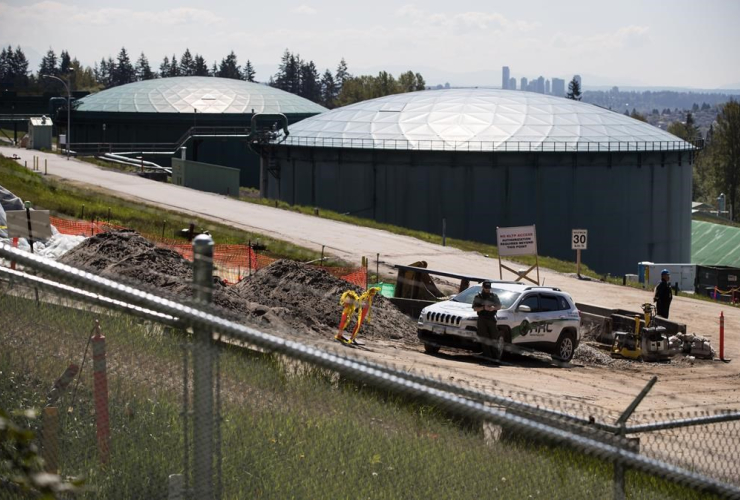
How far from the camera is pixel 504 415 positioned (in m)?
5.26

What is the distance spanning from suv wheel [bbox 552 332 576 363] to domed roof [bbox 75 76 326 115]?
241 ft

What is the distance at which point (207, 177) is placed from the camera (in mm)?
62031

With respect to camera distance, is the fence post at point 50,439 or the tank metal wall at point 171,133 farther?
the tank metal wall at point 171,133

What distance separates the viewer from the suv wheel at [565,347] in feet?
70.7

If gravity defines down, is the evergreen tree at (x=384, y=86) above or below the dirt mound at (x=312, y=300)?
above

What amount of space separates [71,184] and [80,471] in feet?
163

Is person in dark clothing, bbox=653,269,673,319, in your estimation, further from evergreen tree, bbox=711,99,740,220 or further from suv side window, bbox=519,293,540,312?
evergreen tree, bbox=711,99,740,220

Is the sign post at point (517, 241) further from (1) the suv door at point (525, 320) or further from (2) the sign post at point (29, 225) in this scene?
(2) the sign post at point (29, 225)

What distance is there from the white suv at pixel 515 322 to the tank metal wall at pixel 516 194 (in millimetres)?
31564

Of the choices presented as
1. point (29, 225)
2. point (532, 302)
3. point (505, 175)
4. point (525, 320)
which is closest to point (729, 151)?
point (505, 175)

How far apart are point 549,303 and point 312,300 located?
205 inches

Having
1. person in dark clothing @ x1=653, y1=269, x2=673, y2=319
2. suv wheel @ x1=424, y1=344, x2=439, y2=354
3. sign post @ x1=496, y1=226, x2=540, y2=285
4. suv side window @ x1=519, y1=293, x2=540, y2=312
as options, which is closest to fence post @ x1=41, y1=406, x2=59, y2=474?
suv wheel @ x1=424, y1=344, x2=439, y2=354

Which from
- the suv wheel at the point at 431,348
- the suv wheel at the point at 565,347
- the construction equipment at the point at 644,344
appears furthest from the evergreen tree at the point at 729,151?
the suv wheel at the point at 431,348

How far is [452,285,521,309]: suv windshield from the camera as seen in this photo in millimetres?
21075
